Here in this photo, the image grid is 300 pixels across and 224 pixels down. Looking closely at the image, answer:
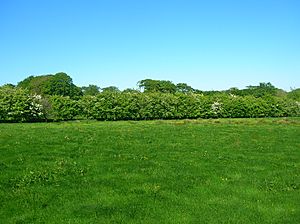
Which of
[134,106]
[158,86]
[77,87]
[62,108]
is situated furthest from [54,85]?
[62,108]

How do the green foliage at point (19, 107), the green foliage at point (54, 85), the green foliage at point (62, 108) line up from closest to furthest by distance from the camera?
1. the green foliage at point (19, 107)
2. the green foliage at point (62, 108)
3. the green foliage at point (54, 85)

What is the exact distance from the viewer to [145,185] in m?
13.9

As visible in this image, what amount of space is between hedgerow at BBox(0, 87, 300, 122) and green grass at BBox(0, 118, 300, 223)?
161 ft

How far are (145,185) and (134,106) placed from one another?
222 ft

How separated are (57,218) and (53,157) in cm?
907

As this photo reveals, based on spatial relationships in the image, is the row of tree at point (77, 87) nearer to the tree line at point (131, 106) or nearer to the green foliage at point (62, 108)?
the tree line at point (131, 106)

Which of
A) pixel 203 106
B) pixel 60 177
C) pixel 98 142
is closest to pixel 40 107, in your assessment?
pixel 203 106

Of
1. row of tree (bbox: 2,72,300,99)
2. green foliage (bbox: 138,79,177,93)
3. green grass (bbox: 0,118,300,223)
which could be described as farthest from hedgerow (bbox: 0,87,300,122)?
green foliage (bbox: 138,79,177,93)

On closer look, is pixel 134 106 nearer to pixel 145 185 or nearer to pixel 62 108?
pixel 62 108

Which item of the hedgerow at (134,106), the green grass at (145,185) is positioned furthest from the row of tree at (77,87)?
the green grass at (145,185)

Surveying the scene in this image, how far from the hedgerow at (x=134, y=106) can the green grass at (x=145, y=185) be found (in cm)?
4919

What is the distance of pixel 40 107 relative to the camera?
70.9 m

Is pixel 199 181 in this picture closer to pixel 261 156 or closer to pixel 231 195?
pixel 231 195

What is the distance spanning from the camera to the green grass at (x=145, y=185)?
10789 mm
